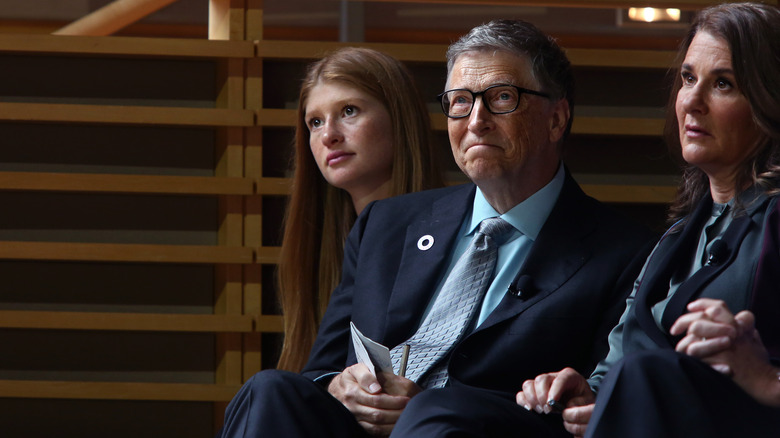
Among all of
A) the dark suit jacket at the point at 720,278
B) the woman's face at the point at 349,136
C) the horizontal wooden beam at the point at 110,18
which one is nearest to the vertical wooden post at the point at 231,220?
the woman's face at the point at 349,136

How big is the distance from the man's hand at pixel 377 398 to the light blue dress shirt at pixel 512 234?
0.24m

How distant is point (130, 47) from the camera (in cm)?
326

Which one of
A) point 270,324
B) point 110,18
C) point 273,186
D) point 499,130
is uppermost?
point 110,18

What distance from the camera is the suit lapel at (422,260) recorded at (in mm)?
2473

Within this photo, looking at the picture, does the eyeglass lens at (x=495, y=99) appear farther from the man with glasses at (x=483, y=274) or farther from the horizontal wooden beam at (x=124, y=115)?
the horizontal wooden beam at (x=124, y=115)

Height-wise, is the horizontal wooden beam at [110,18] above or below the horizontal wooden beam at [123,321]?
above

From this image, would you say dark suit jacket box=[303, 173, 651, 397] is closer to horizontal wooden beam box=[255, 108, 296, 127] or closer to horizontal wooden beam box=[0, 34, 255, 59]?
horizontal wooden beam box=[255, 108, 296, 127]

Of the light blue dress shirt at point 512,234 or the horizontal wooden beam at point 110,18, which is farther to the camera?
the horizontal wooden beam at point 110,18

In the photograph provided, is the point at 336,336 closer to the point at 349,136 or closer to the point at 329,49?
the point at 349,136

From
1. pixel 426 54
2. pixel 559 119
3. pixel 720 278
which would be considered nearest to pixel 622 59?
pixel 426 54

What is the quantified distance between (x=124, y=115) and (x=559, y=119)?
4.43 ft

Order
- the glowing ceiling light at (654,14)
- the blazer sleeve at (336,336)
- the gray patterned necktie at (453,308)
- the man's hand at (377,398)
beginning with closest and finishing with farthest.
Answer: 1. the man's hand at (377,398)
2. the gray patterned necktie at (453,308)
3. the blazer sleeve at (336,336)
4. the glowing ceiling light at (654,14)

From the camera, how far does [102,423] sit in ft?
10.5

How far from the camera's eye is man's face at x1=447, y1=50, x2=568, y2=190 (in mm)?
2490
